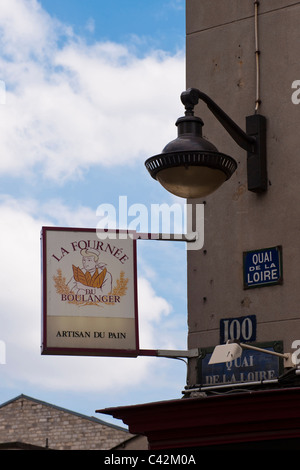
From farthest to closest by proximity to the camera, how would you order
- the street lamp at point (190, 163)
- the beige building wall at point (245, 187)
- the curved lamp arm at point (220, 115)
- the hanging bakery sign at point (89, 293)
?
the hanging bakery sign at point (89, 293), the beige building wall at point (245, 187), the curved lamp arm at point (220, 115), the street lamp at point (190, 163)

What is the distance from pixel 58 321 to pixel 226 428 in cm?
168

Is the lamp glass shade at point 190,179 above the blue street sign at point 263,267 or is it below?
above

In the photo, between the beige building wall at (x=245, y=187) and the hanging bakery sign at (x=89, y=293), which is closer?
the beige building wall at (x=245, y=187)

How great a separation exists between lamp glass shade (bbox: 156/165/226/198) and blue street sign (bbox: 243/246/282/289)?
1150mm

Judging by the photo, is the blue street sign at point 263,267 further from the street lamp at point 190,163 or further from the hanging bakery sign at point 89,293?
the street lamp at point 190,163

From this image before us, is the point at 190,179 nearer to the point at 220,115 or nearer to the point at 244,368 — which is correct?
the point at 220,115

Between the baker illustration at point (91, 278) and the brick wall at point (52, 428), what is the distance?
1571 centimetres

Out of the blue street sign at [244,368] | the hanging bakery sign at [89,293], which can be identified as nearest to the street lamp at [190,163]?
the hanging bakery sign at [89,293]

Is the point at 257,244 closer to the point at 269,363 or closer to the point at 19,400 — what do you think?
the point at 269,363

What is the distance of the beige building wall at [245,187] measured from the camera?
8594 mm

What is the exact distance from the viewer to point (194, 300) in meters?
9.12

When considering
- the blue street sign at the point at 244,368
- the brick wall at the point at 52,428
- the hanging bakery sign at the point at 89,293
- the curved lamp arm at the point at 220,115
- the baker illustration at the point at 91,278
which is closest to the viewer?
the curved lamp arm at the point at 220,115

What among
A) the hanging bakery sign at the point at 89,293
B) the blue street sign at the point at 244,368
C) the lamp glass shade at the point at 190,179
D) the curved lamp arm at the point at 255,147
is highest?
the curved lamp arm at the point at 255,147

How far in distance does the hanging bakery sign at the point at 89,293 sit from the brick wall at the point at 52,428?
1569cm
